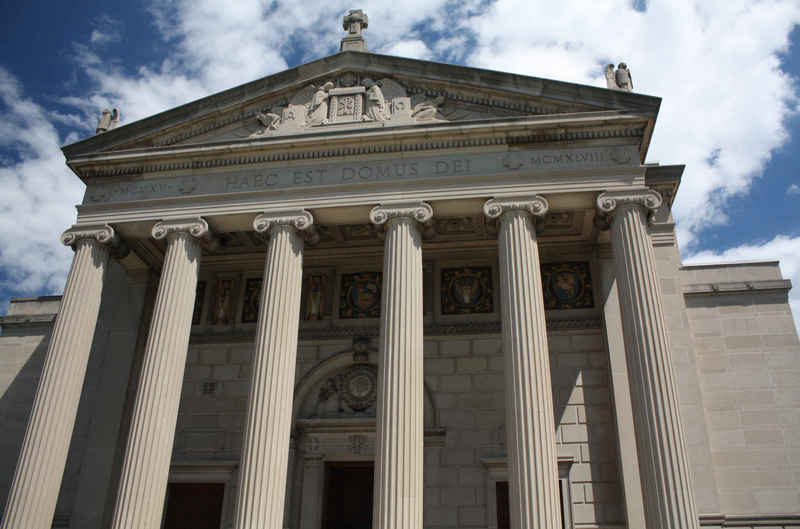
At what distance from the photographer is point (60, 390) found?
16.3 metres

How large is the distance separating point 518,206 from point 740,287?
7320 mm

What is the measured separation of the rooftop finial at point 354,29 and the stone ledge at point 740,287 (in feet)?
39.5

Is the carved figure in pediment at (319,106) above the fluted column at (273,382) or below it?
above

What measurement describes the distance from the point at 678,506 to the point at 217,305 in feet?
47.6

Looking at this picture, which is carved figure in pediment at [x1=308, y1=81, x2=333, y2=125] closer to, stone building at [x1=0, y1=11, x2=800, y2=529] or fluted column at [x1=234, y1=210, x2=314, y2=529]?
stone building at [x1=0, y1=11, x2=800, y2=529]

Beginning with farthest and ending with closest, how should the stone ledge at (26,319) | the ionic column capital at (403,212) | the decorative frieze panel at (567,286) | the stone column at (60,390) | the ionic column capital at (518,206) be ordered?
the stone ledge at (26,319), the decorative frieze panel at (567,286), the ionic column capital at (403,212), the ionic column capital at (518,206), the stone column at (60,390)

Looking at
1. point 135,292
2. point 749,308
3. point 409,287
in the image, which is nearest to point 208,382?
point 135,292

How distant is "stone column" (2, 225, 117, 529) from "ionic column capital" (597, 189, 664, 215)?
13.0 metres

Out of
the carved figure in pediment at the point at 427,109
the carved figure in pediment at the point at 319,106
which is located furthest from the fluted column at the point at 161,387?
the carved figure in pediment at the point at 427,109

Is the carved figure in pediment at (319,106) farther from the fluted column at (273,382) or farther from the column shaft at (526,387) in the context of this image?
the column shaft at (526,387)

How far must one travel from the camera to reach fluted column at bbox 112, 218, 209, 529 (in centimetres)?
1454

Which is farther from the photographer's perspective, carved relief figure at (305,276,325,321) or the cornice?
carved relief figure at (305,276,325,321)

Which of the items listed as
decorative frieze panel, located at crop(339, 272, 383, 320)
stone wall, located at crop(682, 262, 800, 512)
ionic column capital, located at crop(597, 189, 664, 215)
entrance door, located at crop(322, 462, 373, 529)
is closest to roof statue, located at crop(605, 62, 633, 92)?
ionic column capital, located at crop(597, 189, 664, 215)

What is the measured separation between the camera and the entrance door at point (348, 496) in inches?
725
